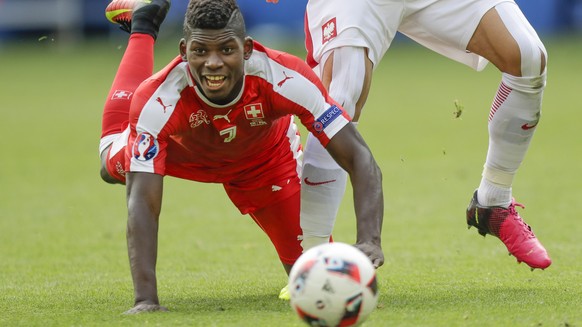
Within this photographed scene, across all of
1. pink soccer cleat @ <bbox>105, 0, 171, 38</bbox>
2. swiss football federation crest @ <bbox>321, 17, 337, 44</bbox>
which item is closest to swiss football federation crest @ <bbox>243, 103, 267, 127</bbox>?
swiss football federation crest @ <bbox>321, 17, 337, 44</bbox>

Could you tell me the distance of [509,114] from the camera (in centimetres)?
684

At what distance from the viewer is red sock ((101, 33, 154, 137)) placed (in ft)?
25.3

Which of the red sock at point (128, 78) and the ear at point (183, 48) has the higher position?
the ear at point (183, 48)

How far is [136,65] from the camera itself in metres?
7.75

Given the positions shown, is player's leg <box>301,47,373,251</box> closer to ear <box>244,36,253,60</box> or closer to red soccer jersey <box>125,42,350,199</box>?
red soccer jersey <box>125,42,350,199</box>

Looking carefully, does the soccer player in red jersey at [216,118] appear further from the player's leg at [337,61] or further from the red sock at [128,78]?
the red sock at [128,78]

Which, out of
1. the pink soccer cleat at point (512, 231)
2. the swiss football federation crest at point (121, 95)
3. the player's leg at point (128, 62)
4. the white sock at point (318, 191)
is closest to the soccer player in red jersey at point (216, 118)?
the white sock at point (318, 191)

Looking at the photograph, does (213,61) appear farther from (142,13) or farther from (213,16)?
(142,13)

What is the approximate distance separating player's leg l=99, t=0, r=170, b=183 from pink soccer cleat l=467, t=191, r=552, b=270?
2.39m

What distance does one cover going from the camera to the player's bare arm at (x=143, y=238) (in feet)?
19.0

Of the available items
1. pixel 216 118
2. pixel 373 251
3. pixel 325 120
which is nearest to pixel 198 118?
pixel 216 118

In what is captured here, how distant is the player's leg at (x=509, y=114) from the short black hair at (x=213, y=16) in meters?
1.57

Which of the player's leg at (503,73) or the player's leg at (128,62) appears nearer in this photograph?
the player's leg at (503,73)

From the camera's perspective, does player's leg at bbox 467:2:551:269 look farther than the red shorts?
No
